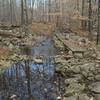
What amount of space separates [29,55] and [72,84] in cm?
630

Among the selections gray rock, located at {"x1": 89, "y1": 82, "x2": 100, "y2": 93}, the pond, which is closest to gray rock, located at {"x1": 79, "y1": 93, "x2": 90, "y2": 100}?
gray rock, located at {"x1": 89, "y1": 82, "x2": 100, "y2": 93}

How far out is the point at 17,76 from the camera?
397 inches

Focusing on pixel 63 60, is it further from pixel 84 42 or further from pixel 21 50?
pixel 84 42

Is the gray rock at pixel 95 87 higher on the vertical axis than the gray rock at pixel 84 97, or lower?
higher

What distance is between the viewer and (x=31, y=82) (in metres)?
9.34

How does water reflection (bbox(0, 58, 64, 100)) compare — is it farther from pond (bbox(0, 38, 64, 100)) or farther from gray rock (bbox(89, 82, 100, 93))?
gray rock (bbox(89, 82, 100, 93))

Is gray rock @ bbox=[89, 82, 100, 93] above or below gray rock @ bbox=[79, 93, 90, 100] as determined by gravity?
above

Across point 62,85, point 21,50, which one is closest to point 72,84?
point 62,85

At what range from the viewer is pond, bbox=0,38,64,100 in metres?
7.96

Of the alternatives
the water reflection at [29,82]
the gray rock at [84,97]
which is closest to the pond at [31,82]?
the water reflection at [29,82]

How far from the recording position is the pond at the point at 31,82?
7.96 metres

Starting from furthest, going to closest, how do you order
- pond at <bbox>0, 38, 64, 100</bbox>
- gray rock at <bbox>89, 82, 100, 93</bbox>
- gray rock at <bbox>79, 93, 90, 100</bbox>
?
gray rock at <bbox>89, 82, 100, 93</bbox>, pond at <bbox>0, 38, 64, 100</bbox>, gray rock at <bbox>79, 93, 90, 100</bbox>

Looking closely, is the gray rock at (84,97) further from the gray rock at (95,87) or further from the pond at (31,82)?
the pond at (31,82)

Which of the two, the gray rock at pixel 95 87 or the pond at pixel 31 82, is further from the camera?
the gray rock at pixel 95 87
